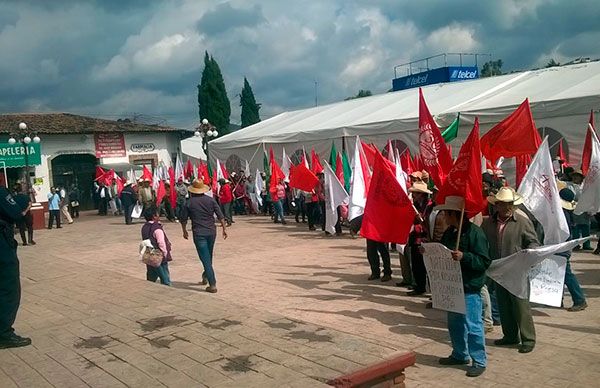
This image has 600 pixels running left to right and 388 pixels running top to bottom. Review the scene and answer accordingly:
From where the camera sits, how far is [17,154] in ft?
107

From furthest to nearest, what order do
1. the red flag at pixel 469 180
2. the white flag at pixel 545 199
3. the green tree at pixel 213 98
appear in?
the green tree at pixel 213 98
the white flag at pixel 545 199
the red flag at pixel 469 180

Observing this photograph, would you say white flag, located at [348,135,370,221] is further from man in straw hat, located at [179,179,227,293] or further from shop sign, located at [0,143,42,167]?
shop sign, located at [0,143,42,167]

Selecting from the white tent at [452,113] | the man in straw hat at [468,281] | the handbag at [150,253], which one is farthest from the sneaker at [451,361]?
the white tent at [452,113]

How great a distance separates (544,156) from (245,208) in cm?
→ 1715

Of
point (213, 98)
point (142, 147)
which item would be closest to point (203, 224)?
point (142, 147)

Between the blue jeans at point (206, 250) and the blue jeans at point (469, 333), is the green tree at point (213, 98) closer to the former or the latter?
the blue jeans at point (206, 250)

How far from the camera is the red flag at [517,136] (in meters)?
9.55

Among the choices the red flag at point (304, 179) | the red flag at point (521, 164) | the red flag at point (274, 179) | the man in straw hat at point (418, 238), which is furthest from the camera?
the red flag at point (274, 179)

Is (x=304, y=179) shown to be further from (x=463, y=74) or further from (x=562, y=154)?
(x=463, y=74)

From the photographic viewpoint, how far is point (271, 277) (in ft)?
32.5

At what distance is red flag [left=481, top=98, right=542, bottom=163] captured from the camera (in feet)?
31.3

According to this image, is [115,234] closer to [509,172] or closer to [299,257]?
[299,257]

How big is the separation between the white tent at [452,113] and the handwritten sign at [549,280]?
31.8 ft

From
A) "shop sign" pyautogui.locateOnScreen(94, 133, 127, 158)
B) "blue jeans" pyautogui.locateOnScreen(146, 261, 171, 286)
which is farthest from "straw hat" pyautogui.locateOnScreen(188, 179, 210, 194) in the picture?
"shop sign" pyautogui.locateOnScreen(94, 133, 127, 158)
